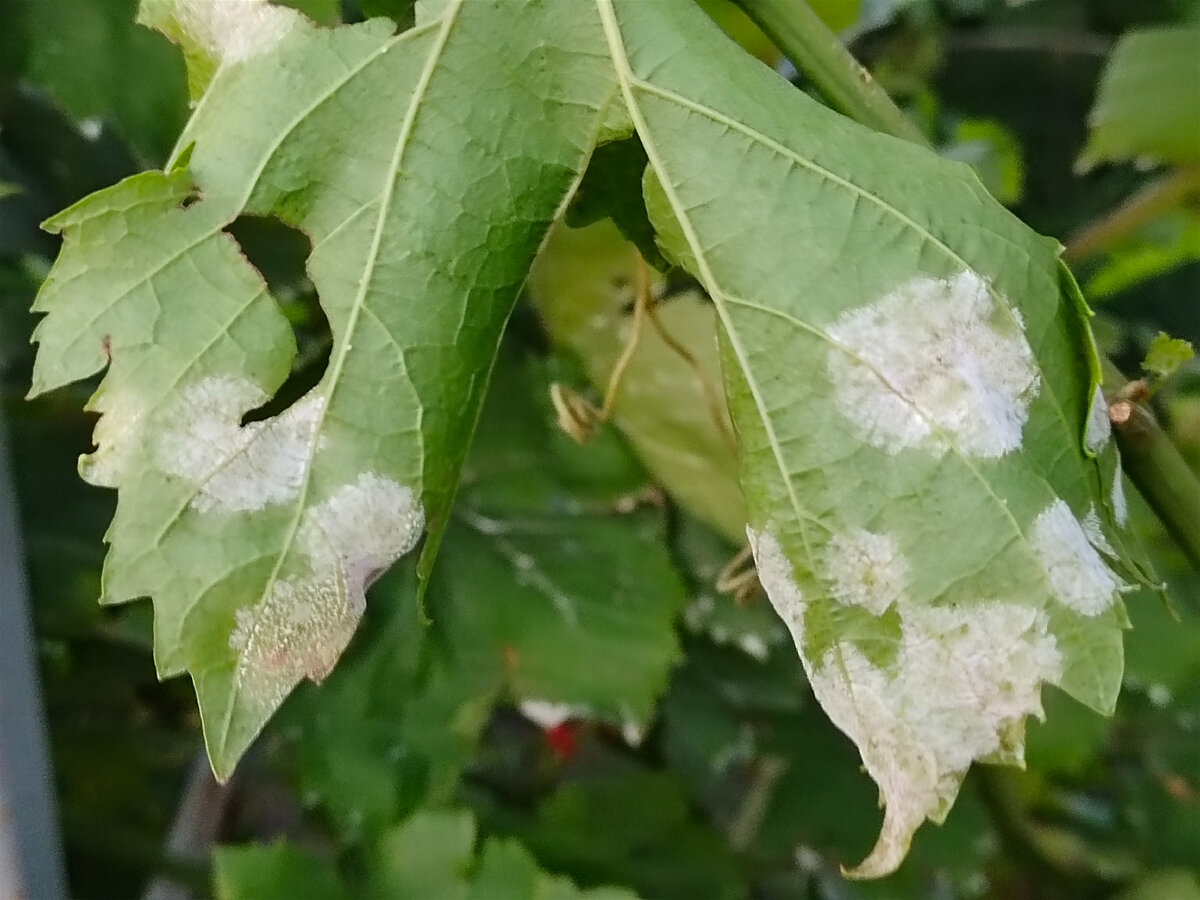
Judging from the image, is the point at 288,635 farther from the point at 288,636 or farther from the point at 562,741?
the point at 562,741

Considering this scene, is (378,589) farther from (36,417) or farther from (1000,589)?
(1000,589)

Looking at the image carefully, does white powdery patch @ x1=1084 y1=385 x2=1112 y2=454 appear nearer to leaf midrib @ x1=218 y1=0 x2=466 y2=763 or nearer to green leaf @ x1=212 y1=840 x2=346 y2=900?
leaf midrib @ x1=218 y1=0 x2=466 y2=763

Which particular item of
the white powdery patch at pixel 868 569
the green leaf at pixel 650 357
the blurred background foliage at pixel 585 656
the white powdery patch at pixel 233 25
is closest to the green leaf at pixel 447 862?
the blurred background foliage at pixel 585 656

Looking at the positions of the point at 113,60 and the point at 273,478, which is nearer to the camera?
the point at 273,478

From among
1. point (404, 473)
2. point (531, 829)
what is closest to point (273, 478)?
point (404, 473)

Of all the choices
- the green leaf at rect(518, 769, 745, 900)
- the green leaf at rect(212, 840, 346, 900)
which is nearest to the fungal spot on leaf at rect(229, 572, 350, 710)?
the green leaf at rect(212, 840, 346, 900)

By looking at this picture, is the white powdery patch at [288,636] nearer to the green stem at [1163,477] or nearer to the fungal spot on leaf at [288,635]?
the fungal spot on leaf at [288,635]

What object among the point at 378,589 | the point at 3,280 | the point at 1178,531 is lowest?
the point at 378,589
